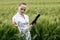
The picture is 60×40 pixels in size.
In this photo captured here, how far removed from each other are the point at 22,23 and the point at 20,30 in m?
0.16

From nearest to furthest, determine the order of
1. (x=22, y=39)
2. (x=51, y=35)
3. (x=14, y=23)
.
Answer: (x=22, y=39) → (x=14, y=23) → (x=51, y=35)

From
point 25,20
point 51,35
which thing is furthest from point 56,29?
point 25,20

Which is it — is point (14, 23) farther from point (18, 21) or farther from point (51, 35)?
point (51, 35)

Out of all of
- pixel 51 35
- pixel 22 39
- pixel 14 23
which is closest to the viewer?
pixel 22 39

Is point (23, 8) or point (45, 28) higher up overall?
point (23, 8)

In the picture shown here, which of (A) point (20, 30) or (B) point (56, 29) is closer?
(A) point (20, 30)

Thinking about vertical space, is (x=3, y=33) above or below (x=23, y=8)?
below

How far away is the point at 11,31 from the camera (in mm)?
9172

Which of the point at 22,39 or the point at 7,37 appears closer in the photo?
the point at 22,39

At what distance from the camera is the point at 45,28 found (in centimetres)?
938

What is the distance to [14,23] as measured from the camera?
8734 millimetres

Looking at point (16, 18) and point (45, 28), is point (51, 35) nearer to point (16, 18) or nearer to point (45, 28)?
point (45, 28)

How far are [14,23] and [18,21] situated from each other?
3.9 inches

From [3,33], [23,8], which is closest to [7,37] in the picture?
[3,33]
